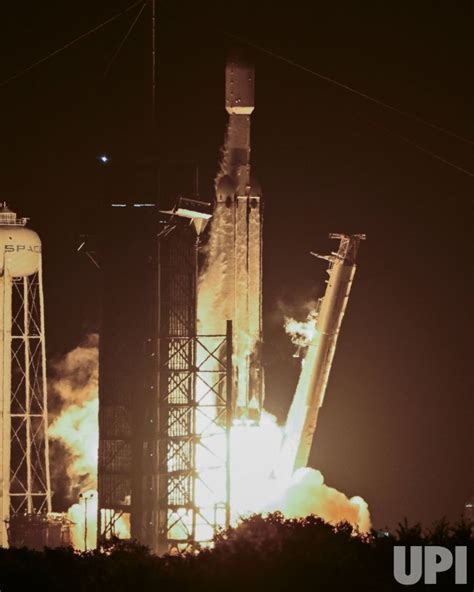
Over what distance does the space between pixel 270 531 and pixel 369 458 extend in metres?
27.1

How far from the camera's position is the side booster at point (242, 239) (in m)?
62.6

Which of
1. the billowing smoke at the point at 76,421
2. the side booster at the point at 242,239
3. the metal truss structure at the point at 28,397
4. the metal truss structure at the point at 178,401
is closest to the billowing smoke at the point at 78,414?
the billowing smoke at the point at 76,421

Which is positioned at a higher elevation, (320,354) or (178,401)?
(320,354)

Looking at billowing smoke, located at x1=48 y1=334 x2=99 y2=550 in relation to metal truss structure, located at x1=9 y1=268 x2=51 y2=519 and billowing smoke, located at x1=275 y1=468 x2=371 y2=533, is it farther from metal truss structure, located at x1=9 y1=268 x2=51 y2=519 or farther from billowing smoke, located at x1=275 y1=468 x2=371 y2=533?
billowing smoke, located at x1=275 y1=468 x2=371 y2=533

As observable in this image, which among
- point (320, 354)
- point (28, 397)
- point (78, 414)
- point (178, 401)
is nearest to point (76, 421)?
point (78, 414)

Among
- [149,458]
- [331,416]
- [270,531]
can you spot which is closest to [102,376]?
[149,458]

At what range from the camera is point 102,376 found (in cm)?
6038

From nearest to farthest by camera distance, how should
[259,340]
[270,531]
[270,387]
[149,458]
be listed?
[270,531] → [149,458] → [259,340] → [270,387]

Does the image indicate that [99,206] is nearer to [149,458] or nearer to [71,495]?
[149,458]

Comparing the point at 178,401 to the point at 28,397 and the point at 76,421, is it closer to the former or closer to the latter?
the point at 28,397

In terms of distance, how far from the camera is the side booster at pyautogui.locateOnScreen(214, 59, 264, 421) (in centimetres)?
6256

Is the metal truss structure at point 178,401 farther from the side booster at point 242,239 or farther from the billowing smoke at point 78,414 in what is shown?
the billowing smoke at point 78,414

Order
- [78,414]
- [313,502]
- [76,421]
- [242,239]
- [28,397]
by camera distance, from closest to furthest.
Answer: [242,239] → [313,502] → [28,397] → [76,421] → [78,414]

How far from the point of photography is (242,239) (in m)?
63.0
